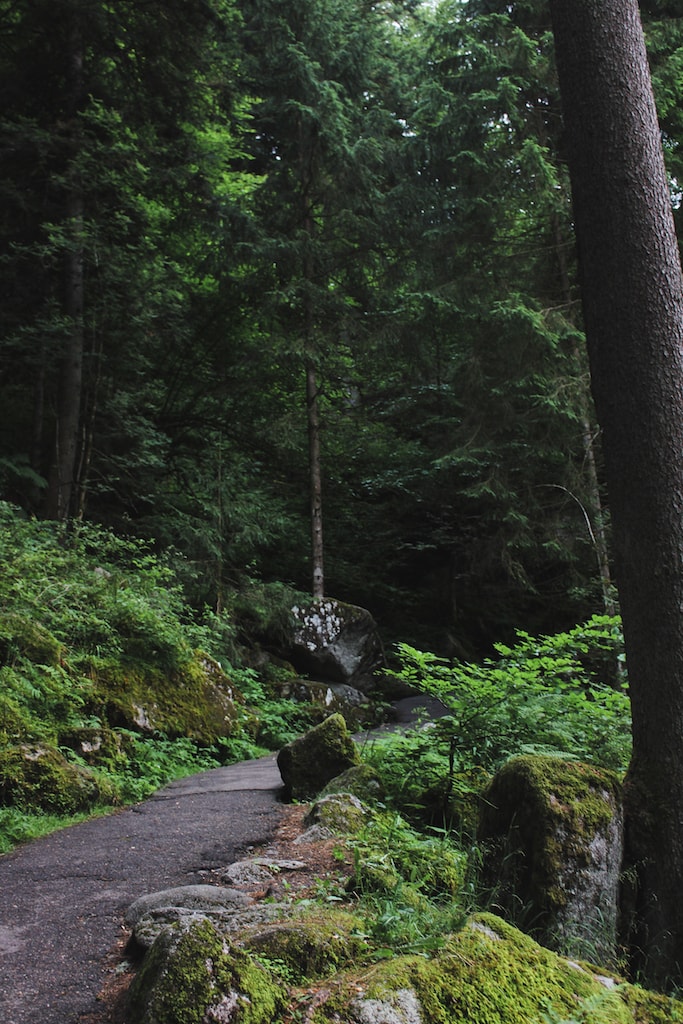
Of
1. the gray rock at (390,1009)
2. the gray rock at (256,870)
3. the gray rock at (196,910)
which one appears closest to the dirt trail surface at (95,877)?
the gray rock at (196,910)

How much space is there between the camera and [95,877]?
4309 mm

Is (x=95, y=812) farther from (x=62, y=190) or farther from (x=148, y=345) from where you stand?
(x=62, y=190)

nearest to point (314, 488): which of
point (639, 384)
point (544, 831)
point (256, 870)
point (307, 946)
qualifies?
point (639, 384)

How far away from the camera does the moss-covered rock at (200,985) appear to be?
2.21 meters

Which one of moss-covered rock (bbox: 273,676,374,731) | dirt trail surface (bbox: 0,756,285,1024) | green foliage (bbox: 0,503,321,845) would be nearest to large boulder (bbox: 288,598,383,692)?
moss-covered rock (bbox: 273,676,374,731)

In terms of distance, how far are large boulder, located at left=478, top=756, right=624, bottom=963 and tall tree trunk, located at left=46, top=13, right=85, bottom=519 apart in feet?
32.9

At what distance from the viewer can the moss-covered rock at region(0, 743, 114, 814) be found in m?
5.52

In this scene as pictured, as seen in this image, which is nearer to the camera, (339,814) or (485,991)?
(485,991)

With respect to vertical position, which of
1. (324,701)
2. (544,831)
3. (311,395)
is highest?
(311,395)

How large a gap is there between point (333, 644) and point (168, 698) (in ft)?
21.7

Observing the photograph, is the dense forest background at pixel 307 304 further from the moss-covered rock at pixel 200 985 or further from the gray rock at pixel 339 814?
the moss-covered rock at pixel 200 985

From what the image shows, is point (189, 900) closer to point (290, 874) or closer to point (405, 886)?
point (290, 874)

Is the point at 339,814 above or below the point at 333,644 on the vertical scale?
below

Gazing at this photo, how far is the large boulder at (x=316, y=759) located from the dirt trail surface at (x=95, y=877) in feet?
0.86
